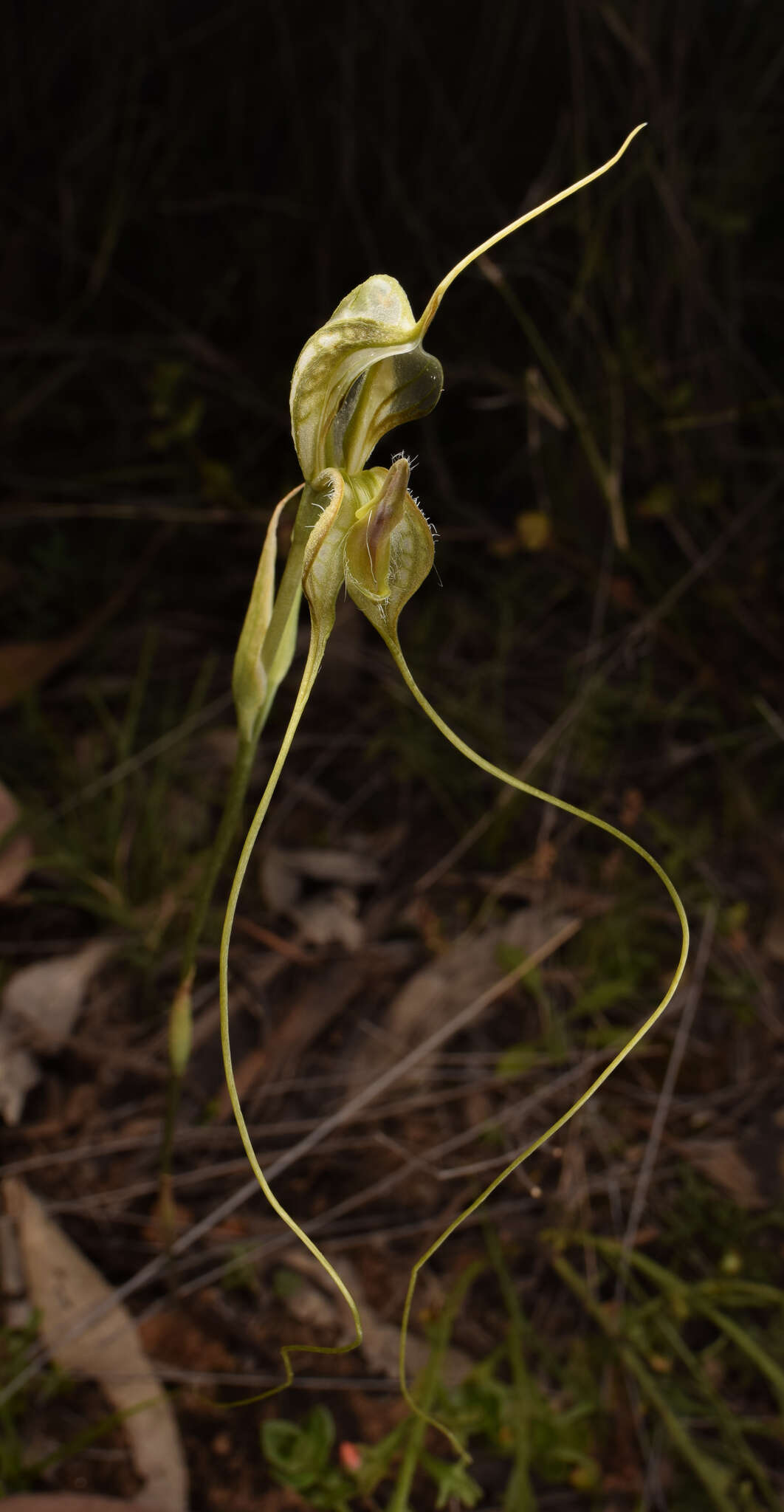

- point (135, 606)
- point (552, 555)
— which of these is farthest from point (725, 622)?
point (135, 606)

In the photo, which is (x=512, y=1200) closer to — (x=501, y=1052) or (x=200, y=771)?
(x=501, y=1052)

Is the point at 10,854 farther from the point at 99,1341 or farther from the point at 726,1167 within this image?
the point at 726,1167

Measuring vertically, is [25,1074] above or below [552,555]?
below

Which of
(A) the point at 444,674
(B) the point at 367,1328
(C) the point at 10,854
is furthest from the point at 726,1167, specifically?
(C) the point at 10,854

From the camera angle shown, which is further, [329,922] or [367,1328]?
[329,922]

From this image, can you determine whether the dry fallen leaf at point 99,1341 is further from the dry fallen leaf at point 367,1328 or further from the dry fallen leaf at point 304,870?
the dry fallen leaf at point 304,870

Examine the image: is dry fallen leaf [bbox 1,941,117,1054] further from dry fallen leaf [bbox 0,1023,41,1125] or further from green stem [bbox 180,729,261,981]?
green stem [bbox 180,729,261,981]

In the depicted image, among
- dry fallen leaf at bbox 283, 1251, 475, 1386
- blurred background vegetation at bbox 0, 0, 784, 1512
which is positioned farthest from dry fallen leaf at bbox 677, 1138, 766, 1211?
dry fallen leaf at bbox 283, 1251, 475, 1386

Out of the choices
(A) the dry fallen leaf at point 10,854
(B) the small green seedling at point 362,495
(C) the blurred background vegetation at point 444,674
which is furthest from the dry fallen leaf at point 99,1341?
(B) the small green seedling at point 362,495
